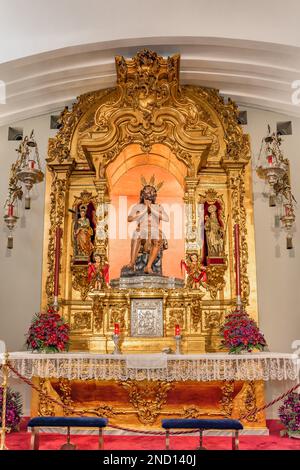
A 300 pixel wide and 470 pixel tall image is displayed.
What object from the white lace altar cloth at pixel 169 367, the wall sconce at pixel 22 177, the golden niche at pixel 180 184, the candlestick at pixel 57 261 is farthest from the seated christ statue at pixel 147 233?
the white lace altar cloth at pixel 169 367

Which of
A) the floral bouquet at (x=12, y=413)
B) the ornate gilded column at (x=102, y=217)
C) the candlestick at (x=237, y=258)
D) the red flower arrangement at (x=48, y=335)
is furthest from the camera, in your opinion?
the ornate gilded column at (x=102, y=217)

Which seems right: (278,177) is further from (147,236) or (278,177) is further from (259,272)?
(147,236)

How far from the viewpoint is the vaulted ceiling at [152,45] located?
7.63 metres

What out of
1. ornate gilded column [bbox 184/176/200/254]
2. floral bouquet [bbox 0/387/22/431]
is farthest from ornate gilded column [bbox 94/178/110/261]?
floral bouquet [bbox 0/387/22/431]

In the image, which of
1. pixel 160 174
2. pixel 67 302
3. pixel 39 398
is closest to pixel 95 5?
pixel 160 174

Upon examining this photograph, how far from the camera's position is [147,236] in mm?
8766

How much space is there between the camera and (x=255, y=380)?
7273 mm

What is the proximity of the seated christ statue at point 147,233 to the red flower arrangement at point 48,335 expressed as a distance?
1653 millimetres

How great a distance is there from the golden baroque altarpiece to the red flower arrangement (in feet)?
2.19

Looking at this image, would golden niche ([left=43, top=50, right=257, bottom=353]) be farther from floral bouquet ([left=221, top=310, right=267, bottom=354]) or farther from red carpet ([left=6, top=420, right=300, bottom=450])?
red carpet ([left=6, top=420, right=300, bottom=450])

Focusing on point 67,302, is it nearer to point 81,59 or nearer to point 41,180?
point 41,180

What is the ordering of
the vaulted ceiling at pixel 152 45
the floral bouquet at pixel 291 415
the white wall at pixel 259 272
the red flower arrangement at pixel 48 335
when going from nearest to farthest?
the floral bouquet at pixel 291 415 → the red flower arrangement at pixel 48 335 → the vaulted ceiling at pixel 152 45 → the white wall at pixel 259 272

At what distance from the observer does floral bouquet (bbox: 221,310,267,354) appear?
707 centimetres

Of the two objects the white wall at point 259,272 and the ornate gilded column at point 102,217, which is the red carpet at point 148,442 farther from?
the ornate gilded column at point 102,217
